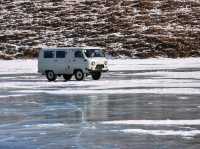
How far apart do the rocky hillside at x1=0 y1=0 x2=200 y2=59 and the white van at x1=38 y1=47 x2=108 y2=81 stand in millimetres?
44927

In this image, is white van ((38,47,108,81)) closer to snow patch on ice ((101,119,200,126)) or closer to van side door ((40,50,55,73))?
van side door ((40,50,55,73))

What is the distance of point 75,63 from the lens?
39.9 meters

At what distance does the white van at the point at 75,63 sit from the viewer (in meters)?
39.5

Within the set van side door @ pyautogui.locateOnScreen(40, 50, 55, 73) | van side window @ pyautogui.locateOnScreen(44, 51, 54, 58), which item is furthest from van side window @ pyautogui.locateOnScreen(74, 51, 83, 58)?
van side window @ pyautogui.locateOnScreen(44, 51, 54, 58)

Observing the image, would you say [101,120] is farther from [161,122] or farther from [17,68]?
[17,68]

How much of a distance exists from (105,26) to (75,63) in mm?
66817

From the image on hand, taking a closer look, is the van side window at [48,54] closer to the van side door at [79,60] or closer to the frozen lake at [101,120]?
the van side door at [79,60]

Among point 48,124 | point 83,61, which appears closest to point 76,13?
point 83,61

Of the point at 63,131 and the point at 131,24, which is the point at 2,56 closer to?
the point at 131,24

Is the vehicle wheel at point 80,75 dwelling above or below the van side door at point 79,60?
below

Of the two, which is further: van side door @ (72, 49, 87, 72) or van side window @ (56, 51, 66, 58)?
van side window @ (56, 51, 66, 58)

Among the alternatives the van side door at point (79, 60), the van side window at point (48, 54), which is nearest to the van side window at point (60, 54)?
the van side window at point (48, 54)

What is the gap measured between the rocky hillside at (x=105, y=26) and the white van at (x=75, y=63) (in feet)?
147

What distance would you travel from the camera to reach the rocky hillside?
9212cm
